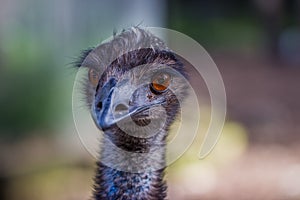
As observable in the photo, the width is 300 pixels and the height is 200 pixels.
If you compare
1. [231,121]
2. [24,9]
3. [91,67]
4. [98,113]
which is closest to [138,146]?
[91,67]

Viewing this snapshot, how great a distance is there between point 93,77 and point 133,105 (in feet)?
0.50

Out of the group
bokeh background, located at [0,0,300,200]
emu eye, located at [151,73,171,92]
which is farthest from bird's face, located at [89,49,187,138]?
bokeh background, located at [0,0,300,200]

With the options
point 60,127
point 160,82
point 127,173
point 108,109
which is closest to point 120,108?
point 108,109

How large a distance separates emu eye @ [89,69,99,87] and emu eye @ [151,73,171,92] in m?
0.13

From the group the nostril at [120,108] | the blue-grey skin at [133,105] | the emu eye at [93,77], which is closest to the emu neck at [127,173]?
the blue-grey skin at [133,105]

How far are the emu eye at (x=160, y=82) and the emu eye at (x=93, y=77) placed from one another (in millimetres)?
125

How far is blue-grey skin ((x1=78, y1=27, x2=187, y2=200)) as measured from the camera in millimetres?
1803

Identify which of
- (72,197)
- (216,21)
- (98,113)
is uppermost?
(216,21)

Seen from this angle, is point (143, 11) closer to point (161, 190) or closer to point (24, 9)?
point (24, 9)

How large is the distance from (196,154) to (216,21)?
5668 millimetres

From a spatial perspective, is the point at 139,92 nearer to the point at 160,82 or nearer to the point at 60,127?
the point at 160,82

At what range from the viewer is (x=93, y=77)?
6.22 ft

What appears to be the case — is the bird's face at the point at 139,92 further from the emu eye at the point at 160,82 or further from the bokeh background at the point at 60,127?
the bokeh background at the point at 60,127

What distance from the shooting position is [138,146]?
1995 millimetres
